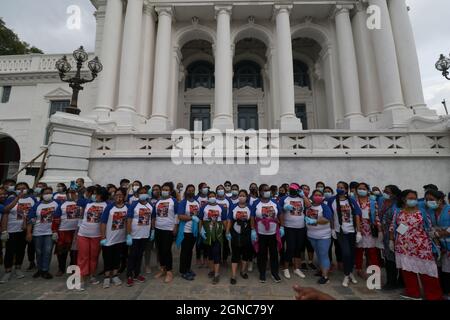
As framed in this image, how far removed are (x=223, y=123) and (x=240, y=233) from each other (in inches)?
342

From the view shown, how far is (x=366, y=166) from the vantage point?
9953 millimetres

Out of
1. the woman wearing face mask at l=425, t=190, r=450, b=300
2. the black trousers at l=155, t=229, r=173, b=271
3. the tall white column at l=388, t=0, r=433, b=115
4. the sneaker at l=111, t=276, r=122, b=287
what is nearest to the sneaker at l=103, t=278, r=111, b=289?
the sneaker at l=111, t=276, r=122, b=287

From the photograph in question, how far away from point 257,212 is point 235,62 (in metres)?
17.8

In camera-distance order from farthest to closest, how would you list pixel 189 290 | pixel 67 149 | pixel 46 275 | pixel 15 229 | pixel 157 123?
pixel 157 123, pixel 67 149, pixel 15 229, pixel 46 275, pixel 189 290

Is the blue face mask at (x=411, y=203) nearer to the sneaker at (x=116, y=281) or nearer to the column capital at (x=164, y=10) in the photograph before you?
the sneaker at (x=116, y=281)


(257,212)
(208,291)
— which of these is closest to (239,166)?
(257,212)

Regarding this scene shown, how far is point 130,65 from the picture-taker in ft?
45.0

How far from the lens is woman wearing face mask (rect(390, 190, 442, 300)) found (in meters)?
4.14

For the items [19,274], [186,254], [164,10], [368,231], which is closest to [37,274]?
[19,274]

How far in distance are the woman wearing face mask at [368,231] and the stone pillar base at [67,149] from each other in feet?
31.8

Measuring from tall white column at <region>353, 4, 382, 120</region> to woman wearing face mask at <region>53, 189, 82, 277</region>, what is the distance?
1530 centimetres

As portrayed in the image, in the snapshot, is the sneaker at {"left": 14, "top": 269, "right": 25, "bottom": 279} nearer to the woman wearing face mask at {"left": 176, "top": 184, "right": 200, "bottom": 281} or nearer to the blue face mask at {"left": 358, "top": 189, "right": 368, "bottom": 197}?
the woman wearing face mask at {"left": 176, "top": 184, "right": 200, "bottom": 281}

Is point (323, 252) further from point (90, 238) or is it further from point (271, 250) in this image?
point (90, 238)

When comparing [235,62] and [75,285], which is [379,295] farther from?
[235,62]
